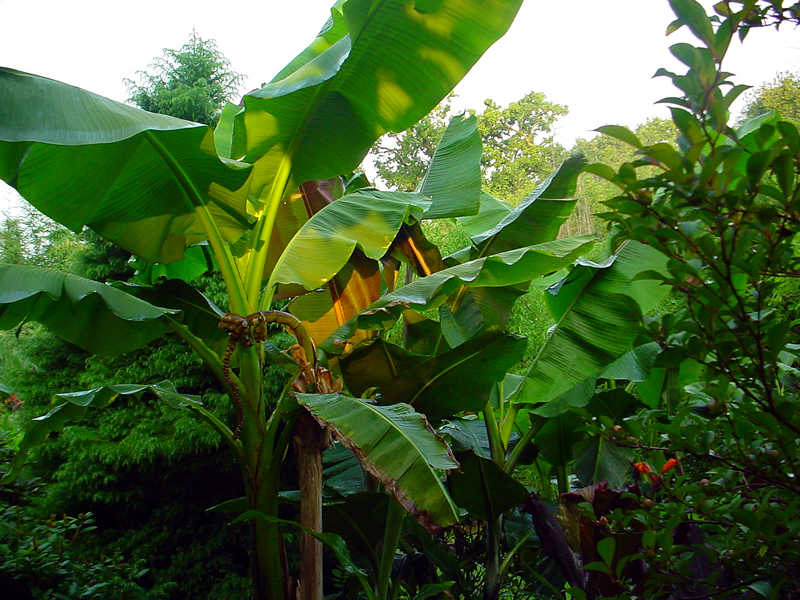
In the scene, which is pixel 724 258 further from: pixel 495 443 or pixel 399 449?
pixel 495 443

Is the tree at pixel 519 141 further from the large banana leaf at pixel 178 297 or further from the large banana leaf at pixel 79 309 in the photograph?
the large banana leaf at pixel 79 309

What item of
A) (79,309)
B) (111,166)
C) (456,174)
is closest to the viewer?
(111,166)

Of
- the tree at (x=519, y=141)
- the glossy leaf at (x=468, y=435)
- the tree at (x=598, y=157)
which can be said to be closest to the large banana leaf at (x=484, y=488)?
the glossy leaf at (x=468, y=435)

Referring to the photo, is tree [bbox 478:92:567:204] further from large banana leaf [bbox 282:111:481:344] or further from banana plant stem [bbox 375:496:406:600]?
banana plant stem [bbox 375:496:406:600]

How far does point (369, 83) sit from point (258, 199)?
2.07 feet

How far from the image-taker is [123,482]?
3299mm

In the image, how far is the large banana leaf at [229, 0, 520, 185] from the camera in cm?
192

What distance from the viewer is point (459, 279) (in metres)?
1.72

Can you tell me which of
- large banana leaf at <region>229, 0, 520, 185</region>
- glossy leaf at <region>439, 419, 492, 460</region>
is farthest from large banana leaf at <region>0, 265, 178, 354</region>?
glossy leaf at <region>439, 419, 492, 460</region>

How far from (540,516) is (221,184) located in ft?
5.35

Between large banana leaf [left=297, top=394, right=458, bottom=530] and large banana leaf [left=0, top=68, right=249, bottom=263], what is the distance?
0.79 metres

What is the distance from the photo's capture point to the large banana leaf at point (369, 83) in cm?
192

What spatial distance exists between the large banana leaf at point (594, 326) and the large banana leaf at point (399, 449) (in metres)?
0.75

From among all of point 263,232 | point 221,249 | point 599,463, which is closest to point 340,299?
point 263,232
